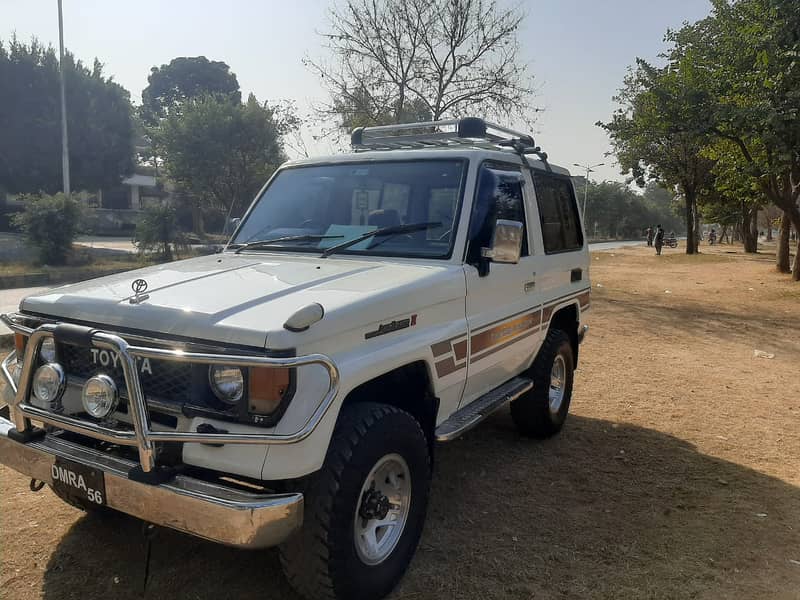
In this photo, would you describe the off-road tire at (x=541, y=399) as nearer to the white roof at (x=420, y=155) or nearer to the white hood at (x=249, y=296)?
the white roof at (x=420, y=155)

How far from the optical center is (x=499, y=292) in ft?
12.7

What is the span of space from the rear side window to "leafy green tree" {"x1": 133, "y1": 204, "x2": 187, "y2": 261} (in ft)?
54.7

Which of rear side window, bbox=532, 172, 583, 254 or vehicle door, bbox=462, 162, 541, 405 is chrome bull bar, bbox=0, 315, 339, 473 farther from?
rear side window, bbox=532, 172, 583, 254

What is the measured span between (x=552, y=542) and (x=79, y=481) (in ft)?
7.98

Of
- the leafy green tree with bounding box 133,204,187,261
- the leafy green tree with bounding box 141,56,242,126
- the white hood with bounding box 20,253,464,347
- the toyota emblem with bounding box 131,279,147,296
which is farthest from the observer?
the leafy green tree with bounding box 141,56,242,126

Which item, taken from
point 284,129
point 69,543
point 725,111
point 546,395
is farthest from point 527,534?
point 284,129

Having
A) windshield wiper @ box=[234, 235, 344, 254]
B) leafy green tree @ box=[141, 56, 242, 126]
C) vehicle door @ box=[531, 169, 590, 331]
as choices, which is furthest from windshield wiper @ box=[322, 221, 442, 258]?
leafy green tree @ box=[141, 56, 242, 126]

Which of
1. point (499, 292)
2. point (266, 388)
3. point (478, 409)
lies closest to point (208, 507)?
point (266, 388)

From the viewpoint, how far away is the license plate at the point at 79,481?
253 centimetres

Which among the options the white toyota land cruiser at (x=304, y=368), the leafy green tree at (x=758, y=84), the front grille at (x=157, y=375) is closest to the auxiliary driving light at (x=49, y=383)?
the white toyota land cruiser at (x=304, y=368)

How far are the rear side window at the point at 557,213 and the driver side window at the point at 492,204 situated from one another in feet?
1.25

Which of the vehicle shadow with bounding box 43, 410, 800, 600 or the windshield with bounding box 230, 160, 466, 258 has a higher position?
the windshield with bounding box 230, 160, 466, 258

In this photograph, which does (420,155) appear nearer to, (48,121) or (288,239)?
(288,239)

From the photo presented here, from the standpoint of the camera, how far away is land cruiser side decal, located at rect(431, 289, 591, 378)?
3269mm
